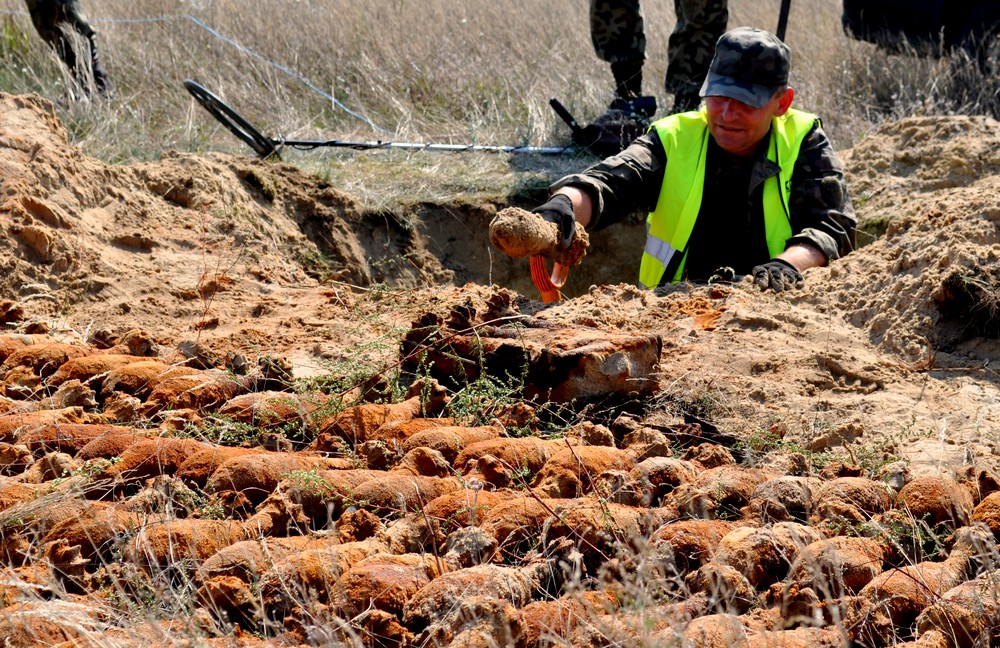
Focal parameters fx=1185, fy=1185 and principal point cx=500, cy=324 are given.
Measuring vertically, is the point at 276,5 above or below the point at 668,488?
above

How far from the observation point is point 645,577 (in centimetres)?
258

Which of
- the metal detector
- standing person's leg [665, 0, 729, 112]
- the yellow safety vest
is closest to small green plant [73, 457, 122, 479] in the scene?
the yellow safety vest

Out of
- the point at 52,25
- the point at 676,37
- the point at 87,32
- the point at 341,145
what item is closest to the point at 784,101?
the point at 676,37

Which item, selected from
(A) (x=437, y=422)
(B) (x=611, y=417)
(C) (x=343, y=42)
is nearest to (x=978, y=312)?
(B) (x=611, y=417)

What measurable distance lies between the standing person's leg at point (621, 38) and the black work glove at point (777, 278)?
416cm

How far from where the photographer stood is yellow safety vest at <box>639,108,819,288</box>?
6.07m

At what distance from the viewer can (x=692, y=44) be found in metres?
8.87

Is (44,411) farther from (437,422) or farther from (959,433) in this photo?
(959,433)

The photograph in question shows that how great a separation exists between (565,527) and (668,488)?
486 mm

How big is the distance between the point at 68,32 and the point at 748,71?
5.70 m

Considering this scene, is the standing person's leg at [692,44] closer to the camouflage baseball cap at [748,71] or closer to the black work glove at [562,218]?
the camouflage baseball cap at [748,71]

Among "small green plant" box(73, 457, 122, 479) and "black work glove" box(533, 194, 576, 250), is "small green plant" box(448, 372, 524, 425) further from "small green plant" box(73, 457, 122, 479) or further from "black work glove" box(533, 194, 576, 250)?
"black work glove" box(533, 194, 576, 250)

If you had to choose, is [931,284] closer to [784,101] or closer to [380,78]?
[784,101]

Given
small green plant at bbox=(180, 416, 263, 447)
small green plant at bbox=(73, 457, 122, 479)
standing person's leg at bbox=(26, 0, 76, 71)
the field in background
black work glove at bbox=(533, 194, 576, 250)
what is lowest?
small green plant at bbox=(180, 416, 263, 447)
